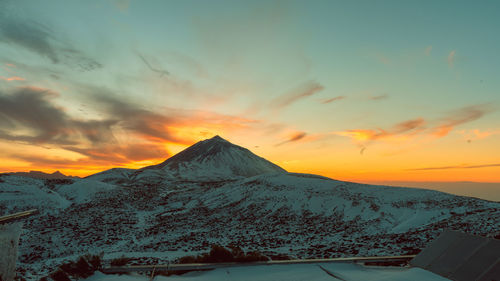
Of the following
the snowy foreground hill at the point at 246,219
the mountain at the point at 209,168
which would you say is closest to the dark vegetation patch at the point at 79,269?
the snowy foreground hill at the point at 246,219

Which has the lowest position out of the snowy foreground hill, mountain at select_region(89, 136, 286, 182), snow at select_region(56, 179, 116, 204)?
the snowy foreground hill

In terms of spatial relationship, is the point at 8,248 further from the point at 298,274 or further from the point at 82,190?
the point at 82,190

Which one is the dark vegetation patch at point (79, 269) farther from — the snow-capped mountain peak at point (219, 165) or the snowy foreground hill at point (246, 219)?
the snow-capped mountain peak at point (219, 165)

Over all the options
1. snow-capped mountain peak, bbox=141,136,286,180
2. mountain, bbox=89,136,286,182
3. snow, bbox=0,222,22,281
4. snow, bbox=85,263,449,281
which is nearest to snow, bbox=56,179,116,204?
snow, bbox=0,222,22,281

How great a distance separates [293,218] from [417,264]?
24621mm

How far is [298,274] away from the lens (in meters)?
9.66

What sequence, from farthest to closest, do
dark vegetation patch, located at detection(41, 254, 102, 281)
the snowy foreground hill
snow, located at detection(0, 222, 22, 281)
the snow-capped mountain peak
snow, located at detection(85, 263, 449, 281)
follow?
the snow-capped mountain peak → the snowy foreground hill → dark vegetation patch, located at detection(41, 254, 102, 281) → snow, located at detection(85, 263, 449, 281) → snow, located at detection(0, 222, 22, 281)

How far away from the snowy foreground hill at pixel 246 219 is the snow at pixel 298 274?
8804mm

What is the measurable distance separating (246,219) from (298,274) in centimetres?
2649

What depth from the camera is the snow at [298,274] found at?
29.9 ft

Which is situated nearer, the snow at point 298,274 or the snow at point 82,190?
the snow at point 298,274

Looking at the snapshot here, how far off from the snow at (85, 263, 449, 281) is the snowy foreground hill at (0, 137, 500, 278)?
880 cm

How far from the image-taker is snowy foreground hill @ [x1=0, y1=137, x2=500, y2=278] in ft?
73.3

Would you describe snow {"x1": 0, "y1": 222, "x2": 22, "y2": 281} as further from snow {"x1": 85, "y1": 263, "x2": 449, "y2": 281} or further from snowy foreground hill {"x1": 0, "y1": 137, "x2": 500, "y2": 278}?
snowy foreground hill {"x1": 0, "y1": 137, "x2": 500, "y2": 278}
